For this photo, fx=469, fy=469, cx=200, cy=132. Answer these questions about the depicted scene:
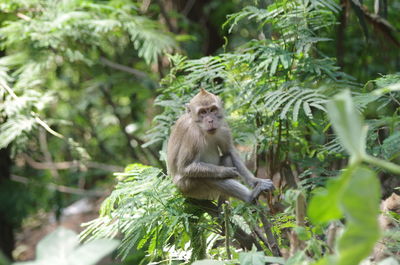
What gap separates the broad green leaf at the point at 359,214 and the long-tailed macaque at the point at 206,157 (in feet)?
9.03

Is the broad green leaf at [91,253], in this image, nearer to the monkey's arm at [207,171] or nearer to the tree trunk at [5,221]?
Answer: the monkey's arm at [207,171]

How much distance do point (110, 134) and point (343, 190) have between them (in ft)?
33.9

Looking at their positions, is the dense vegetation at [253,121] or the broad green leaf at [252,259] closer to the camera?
the dense vegetation at [253,121]

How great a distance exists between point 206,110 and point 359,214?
11.2 ft

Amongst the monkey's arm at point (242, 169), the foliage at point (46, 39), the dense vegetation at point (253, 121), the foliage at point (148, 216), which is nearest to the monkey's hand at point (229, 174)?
the monkey's arm at point (242, 169)

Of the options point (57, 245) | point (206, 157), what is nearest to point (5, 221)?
point (206, 157)

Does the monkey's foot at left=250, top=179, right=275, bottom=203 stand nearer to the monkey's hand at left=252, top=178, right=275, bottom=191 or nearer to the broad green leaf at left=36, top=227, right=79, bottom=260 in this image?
the monkey's hand at left=252, top=178, right=275, bottom=191

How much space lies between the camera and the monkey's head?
4.66m

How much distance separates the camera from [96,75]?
9.01 m

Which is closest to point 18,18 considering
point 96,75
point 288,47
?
point 96,75

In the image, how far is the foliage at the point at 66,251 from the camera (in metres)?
1.44

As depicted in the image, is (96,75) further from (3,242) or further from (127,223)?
(127,223)

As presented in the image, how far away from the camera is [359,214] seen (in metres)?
1.36

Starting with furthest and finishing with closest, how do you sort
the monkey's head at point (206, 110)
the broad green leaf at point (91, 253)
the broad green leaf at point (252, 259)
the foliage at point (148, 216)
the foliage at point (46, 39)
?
the foliage at point (46, 39)
the monkey's head at point (206, 110)
the foliage at point (148, 216)
the broad green leaf at point (252, 259)
the broad green leaf at point (91, 253)
